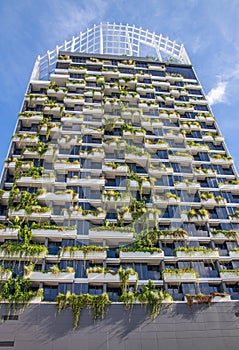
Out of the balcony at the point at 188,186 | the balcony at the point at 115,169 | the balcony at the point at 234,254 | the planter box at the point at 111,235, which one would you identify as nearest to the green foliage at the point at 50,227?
the planter box at the point at 111,235

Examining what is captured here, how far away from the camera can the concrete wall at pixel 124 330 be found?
72.3ft

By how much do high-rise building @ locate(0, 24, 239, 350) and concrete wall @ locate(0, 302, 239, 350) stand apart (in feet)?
0.48

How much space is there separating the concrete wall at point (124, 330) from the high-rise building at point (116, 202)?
0.48 ft

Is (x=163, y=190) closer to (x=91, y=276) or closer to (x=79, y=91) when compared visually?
(x=91, y=276)

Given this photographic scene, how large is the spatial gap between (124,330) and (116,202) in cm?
1256

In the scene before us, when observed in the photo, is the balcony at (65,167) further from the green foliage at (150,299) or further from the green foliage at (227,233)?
the green foliage at (227,233)

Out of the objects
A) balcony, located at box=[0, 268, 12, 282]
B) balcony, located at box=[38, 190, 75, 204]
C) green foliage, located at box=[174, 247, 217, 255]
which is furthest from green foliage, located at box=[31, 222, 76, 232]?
green foliage, located at box=[174, 247, 217, 255]

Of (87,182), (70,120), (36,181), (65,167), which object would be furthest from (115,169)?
(70,120)

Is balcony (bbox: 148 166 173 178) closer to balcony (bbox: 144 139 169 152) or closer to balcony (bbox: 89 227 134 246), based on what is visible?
balcony (bbox: 144 139 169 152)

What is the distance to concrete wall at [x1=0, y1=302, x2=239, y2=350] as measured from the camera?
22047 millimetres

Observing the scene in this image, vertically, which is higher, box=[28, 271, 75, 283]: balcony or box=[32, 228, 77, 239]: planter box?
box=[32, 228, 77, 239]: planter box

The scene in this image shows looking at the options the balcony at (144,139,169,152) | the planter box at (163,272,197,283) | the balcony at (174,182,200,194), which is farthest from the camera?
the balcony at (144,139,169,152)

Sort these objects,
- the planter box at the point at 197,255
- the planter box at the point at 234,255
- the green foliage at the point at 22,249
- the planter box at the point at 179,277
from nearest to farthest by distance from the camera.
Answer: the green foliage at the point at 22,249 < the planter box at the point at 179,277 < the planter box at the point at 197,255 < the planter box at the point at 234,255

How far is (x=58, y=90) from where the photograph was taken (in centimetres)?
4325
